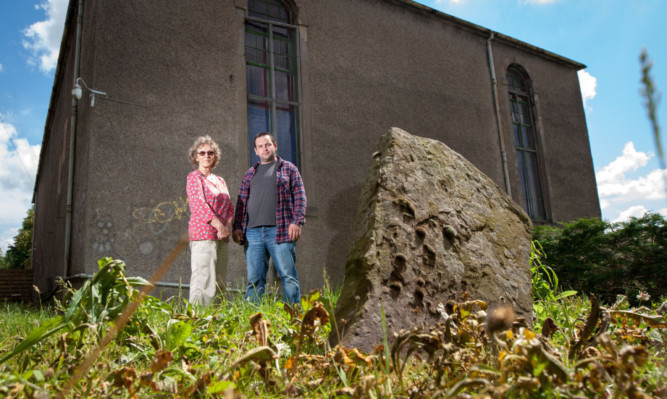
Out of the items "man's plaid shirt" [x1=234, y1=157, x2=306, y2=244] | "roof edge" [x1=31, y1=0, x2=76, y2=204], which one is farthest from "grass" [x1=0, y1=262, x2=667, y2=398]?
"roof edge" [x1=31, y1=0, x2=76, y2=204]

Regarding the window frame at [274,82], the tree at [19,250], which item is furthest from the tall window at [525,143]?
the tree at [19,250]

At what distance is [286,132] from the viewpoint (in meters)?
7.54

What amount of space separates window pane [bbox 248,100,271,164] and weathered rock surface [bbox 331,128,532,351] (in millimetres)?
4406

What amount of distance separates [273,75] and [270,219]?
4.03 metres

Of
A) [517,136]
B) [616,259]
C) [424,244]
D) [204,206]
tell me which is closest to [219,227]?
[204,206]

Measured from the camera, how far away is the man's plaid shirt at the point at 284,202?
4.20 m

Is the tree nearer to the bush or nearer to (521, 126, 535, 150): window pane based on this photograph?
(521, 126, 535, 150): window pane

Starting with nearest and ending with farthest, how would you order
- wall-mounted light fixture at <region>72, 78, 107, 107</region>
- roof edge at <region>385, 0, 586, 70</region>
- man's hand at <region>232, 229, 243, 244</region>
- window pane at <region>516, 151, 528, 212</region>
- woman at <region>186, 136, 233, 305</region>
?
1. woman at <region>186, 136, 233, 305</region>
2. man's hand at <region>232, 229, 243, 244</region>
3. wall-mounted light fixture at <region>72, 78, 107, 107</region>
4. roof edge at <region>385, 0, 586, 70</region>
5. window pane at <region>516, 151, 528, 212</region>

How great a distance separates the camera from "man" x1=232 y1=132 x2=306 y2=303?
4.12 meters

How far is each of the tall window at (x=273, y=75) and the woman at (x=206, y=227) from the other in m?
3.04

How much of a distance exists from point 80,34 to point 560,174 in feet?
Answer: 34.2

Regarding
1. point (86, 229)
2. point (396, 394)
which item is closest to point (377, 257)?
point (396, 394)

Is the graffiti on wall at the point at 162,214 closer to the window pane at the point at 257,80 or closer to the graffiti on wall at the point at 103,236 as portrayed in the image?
the graffiti on wall at the point at 103,236

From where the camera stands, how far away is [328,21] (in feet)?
26.4
